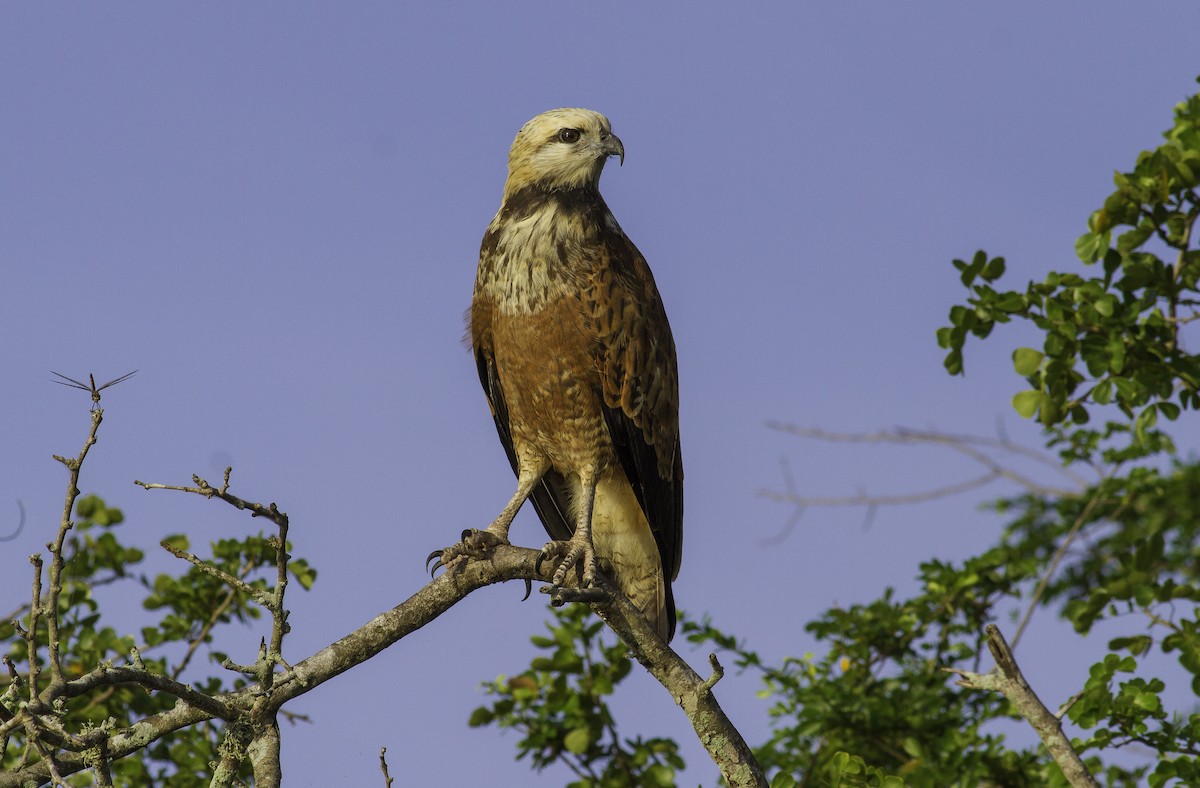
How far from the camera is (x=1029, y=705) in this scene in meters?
4.46

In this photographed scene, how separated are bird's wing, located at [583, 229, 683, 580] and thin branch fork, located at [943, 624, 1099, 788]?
1.48 meters

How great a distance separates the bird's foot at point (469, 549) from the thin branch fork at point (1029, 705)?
1.69m

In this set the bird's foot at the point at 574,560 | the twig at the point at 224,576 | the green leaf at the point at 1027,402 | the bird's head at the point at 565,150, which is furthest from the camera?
the bird's head at the point at 565,150

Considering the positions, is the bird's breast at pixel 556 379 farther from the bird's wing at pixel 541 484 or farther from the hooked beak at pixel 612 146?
the hooked beak at pixel 612 146

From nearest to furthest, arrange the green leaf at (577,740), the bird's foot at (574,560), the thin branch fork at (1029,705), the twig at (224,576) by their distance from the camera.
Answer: the twig at (224,576), the thin branch fork at (1029,705), the bird's foot at (574,560), the green leaf at (577,740)

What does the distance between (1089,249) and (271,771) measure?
3.61 metres

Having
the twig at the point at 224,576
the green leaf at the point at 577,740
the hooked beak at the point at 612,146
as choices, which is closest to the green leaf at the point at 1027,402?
the hooked beak at the point at 612,146

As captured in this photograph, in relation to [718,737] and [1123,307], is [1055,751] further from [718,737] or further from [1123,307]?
[1123,307]

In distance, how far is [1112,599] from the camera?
17.1 ft

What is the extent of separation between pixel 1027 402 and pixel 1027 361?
16 centimetres

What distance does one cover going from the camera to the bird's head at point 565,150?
551 cm

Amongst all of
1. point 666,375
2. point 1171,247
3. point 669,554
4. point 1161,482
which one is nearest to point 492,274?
point 666,375

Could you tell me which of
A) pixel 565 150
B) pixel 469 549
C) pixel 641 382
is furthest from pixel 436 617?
pixel 565 150

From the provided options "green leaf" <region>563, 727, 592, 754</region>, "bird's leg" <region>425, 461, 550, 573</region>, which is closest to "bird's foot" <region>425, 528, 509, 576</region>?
"bird's leg" <region>425, 461, 550, 573</region>
